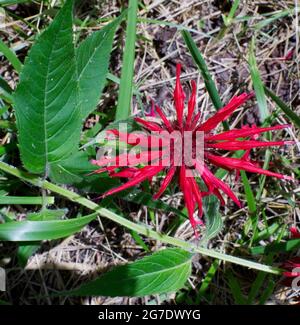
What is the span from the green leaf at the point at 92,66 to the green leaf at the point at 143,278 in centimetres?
38

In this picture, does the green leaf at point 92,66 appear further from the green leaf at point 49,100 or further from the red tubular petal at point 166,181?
the red tubular petal at point 166,181

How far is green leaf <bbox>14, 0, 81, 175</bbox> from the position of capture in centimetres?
90

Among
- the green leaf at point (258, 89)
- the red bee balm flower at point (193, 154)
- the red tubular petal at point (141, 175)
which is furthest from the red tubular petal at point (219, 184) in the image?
the green leaf at point (258, 89)

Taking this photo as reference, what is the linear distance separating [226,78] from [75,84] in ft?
2.45

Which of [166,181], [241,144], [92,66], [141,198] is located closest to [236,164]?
[241,144]

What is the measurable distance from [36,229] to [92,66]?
16.4 inches

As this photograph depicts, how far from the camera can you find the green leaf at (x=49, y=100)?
900mm

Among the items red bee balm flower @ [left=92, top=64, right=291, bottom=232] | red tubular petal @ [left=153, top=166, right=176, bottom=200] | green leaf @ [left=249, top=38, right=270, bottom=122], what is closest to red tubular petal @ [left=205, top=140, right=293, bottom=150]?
red bee balm flower @ [left=92, top=64, right=291, bottom=232]

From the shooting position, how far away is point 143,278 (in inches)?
43.1

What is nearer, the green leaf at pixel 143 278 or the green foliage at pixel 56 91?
the green foliage at pixel 56 91

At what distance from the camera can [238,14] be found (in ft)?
5.22

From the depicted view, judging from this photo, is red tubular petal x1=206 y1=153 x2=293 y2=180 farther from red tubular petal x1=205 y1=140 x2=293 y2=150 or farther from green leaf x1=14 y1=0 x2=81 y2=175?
green leaf x1=14 y1=0 x2=81 y2=175

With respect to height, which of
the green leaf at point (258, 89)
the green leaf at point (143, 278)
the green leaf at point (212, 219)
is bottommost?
the green leaf at point (143, 278)

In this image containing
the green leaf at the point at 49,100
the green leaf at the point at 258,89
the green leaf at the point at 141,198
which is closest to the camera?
the green leaf at the point at 49,100
